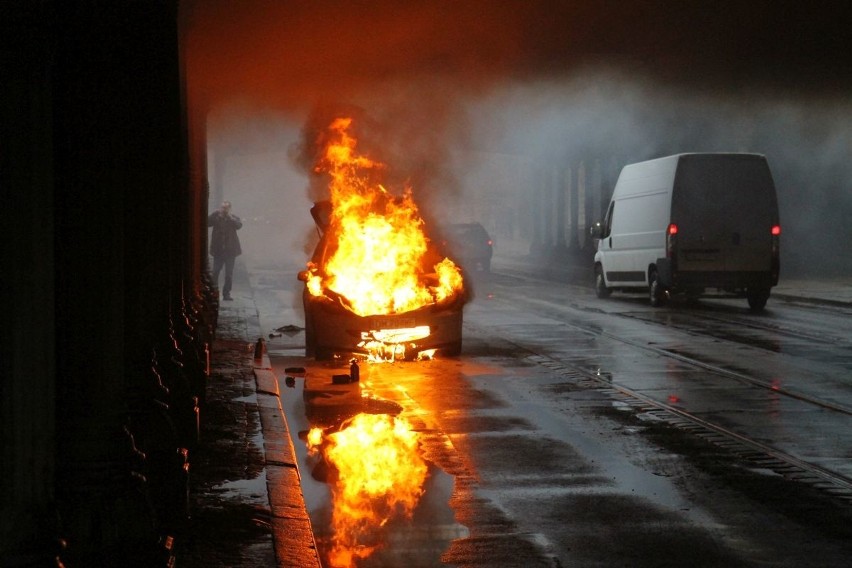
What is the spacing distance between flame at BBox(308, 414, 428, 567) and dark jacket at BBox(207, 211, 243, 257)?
1633cm

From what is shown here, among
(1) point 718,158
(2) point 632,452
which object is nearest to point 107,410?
(2) point 632,452

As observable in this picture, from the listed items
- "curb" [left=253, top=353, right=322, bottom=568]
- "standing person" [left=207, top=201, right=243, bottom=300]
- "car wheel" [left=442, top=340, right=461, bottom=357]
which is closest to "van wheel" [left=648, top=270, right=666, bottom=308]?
"standing person" [left=207, top=201, right=243, bottom=300]

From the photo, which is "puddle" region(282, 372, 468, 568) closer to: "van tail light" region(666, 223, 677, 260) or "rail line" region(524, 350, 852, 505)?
"rail line" region(524, 350, 852, 505)

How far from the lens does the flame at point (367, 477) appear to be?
641 cm

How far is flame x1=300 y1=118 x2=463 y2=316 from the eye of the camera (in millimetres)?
14859

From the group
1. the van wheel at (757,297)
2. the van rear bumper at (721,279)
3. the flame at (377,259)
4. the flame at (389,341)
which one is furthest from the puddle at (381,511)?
the van wheel at (757,297)

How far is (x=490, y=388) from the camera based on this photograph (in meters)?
12.3

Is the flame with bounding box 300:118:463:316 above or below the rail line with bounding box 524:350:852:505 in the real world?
above

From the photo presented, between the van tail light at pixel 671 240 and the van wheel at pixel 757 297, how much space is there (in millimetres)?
1843

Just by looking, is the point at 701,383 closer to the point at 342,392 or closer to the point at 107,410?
the point at 342,392

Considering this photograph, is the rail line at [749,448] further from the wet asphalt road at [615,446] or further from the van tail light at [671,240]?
the van tail light at [671,240]

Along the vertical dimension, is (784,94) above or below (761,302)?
above

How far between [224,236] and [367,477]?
18995mm

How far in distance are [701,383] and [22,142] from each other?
9.43 meters
